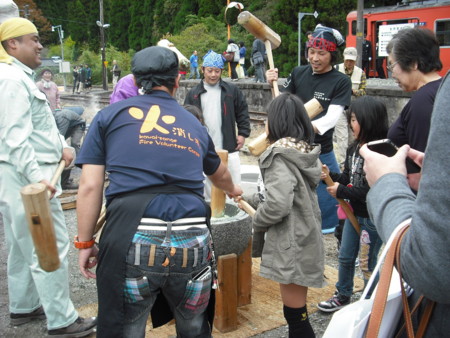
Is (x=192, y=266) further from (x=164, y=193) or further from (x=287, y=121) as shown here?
(x=287, y=121)

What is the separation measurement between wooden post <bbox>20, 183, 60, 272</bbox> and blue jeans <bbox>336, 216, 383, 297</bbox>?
2088 millimetres

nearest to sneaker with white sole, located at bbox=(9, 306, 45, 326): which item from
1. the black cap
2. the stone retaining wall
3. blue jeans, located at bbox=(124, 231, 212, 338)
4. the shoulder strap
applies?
blue jeans, located at bbox=(124, 231, 212, 338)

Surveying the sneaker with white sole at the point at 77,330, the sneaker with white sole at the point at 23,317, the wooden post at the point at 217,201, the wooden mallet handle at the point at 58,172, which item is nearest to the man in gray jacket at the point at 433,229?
the wooden post at the point at 217,201

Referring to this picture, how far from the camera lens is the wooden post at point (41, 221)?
2.21m

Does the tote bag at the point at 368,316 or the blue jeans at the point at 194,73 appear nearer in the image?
the tote bag at the point at 368,316

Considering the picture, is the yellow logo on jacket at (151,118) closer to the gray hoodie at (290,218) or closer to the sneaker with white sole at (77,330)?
the gray hoodie at (290,218)

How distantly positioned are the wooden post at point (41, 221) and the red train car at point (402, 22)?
15601 millimetres

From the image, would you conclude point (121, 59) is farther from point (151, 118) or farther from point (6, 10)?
point (151, 118)

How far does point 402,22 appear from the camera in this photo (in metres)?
19.5

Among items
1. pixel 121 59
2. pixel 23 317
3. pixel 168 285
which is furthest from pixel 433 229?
pixel 121 59

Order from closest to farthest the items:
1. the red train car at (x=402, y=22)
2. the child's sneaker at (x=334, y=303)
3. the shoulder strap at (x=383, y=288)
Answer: the shoulder strap at (x=383, y=288)
the child's sneaker at (x=334, y=303)
the red train car at (x=402, y=22)

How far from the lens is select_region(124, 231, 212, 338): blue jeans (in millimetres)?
2229

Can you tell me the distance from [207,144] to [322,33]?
233 centimetres

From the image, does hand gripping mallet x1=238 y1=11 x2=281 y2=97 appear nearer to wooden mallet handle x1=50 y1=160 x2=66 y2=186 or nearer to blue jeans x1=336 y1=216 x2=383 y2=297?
blue jeans x1=336 y1=216 x2=383 y2=297
